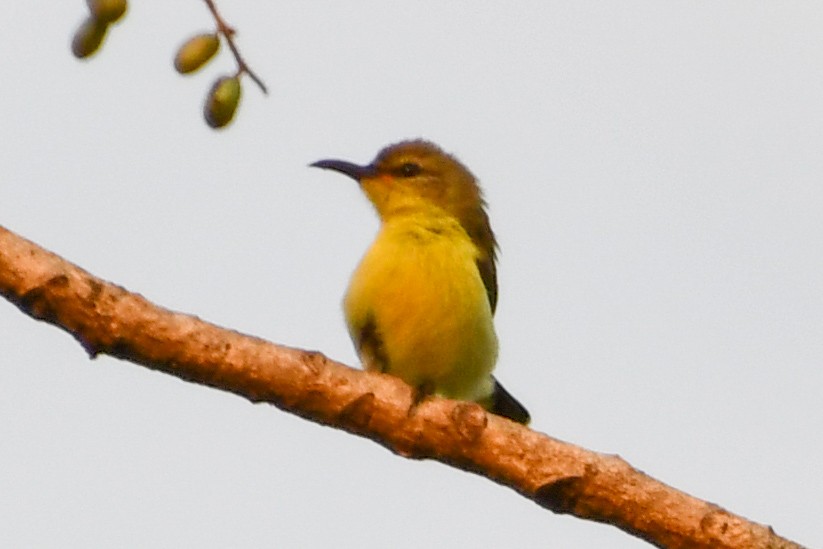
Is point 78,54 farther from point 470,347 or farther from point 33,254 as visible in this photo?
point 470,347

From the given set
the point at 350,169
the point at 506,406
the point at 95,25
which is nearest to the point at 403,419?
the point at 95,25

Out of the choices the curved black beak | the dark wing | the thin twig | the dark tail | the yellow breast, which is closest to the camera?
the thin twig

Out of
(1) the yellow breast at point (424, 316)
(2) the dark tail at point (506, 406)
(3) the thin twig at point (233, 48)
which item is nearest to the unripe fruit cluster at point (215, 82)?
(3) the thin twig at point (233, 48)

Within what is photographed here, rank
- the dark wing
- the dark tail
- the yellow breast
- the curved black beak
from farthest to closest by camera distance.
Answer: the curved black beak → the dark tail → the dark wing → the yellow breast

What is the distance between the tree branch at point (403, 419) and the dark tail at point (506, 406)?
2058 mm

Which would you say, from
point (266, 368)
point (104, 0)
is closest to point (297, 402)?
point (266, 368)

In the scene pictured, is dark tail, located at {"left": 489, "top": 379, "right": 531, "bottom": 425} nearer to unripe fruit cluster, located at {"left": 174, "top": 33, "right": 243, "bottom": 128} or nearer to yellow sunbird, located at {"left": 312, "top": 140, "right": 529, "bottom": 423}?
yellow sunbird, located at {"left": 312, "top": 140, "right": 529, "bottom": 423}

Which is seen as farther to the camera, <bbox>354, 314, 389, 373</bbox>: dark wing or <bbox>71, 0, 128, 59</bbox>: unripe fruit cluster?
<bbox>354, 314, 389, 373</bbox>: dark wing

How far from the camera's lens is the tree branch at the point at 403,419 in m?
4.59

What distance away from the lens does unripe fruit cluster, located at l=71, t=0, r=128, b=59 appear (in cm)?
388

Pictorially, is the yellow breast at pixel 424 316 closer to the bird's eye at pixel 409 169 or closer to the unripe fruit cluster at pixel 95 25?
the bird's eye at pixel 409 169

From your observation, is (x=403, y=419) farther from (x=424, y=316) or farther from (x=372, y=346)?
(x=372, y=346)

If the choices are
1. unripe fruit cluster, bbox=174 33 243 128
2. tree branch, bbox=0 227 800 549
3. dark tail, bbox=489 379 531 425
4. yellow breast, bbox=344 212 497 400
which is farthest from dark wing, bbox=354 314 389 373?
unripe fruit cluster, bbox=174 33 243 128

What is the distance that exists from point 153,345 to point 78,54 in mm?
1054
